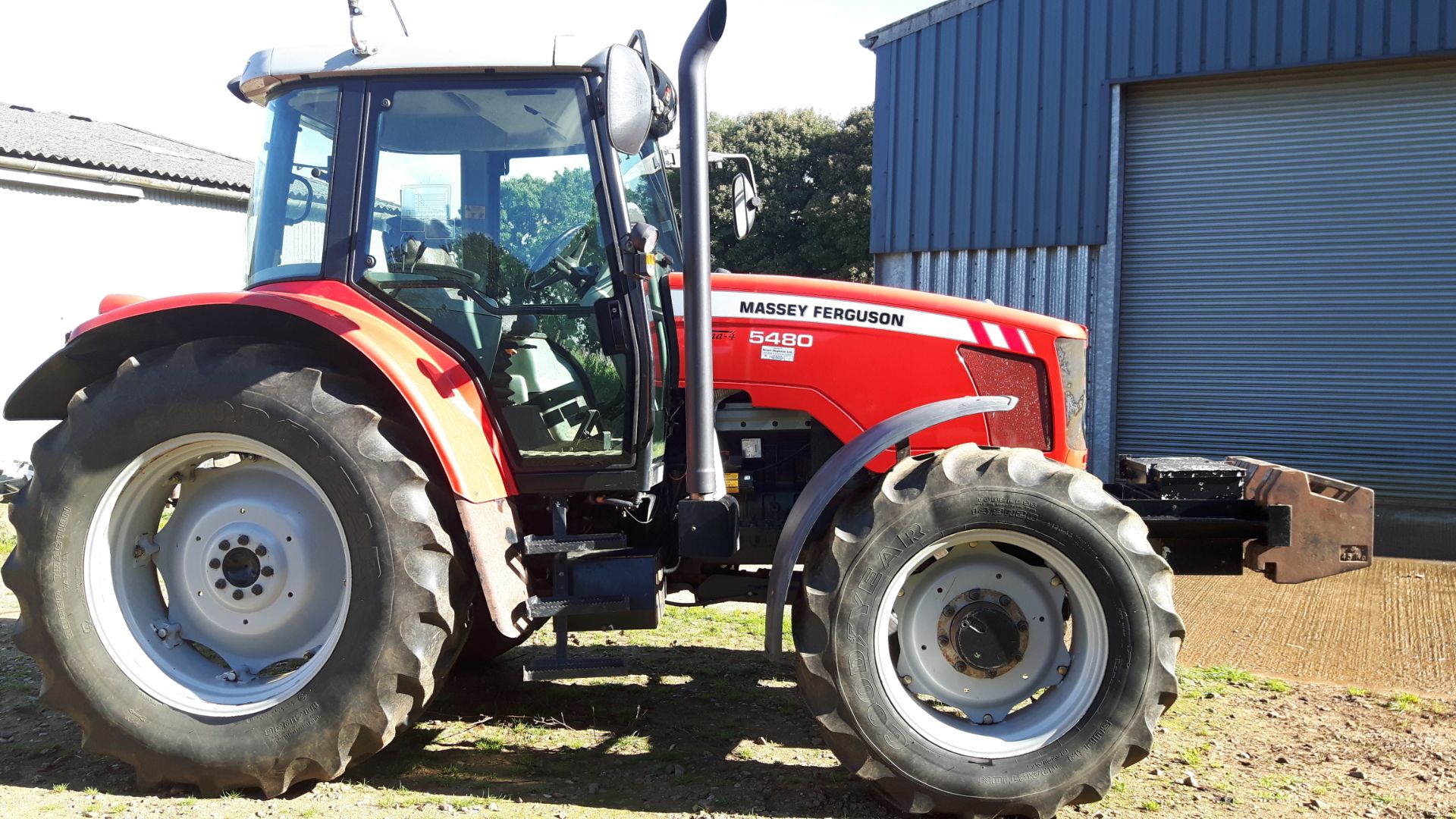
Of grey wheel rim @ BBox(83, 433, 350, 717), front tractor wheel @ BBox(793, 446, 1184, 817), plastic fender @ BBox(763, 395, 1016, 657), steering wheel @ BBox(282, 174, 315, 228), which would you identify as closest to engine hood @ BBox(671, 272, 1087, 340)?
plastic fender @ BBox(763, 395, 1016, 657)

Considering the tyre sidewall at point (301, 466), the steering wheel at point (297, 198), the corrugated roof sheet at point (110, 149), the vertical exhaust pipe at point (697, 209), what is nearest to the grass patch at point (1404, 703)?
the vertical exhaust pipe at point (697, 209)

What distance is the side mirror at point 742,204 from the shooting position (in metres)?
4.23

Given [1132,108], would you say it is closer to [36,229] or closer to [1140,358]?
[1140,358]

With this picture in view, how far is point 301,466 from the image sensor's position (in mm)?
3260

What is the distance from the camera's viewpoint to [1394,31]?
935 centimetres

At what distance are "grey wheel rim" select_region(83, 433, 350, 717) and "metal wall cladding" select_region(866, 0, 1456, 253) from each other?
8.80 meters

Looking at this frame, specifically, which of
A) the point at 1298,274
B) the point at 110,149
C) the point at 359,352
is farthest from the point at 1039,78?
the point at 110,149

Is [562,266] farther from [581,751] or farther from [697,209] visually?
[581,751]

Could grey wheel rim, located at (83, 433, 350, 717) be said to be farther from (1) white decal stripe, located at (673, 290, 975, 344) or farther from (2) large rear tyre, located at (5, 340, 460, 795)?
(1) white decal stripe, located at (673, 290, 975, 344)

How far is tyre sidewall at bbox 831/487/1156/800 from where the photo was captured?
308 centimetres

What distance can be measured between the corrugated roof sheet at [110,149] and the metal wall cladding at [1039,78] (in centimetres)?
817

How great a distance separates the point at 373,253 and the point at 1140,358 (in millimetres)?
9063

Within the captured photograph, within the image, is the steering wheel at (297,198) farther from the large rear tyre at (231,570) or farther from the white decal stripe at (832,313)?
the white decal stripe at (832,313)

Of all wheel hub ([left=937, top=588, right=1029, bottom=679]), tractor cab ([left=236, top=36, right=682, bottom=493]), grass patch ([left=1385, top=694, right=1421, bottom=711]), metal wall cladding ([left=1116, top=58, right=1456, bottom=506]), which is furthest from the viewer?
metal wall cladding ([left=1116, top=58, right=1456, bottom=506])
